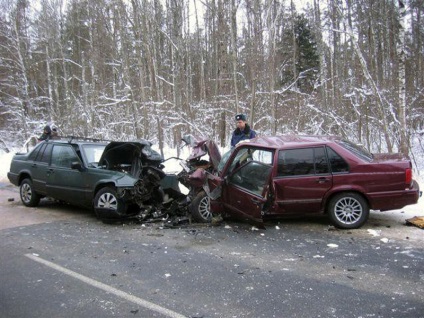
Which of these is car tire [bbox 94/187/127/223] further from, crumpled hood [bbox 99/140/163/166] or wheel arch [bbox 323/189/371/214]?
wheel arch [bbox 323/189/371/214]

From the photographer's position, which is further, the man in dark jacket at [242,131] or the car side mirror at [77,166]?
the man in dark jacket at [242,131]

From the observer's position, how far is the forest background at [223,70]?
14.5 metres

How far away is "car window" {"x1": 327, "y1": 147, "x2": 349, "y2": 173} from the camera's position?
624 centimetres

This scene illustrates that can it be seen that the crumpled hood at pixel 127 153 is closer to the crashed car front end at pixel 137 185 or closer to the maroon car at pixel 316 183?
the crashed car front end at pixel 137 185

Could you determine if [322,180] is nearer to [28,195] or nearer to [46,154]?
[46,154]

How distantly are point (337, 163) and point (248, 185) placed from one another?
1.58 metres

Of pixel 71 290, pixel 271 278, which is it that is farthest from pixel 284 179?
pixel 71 290

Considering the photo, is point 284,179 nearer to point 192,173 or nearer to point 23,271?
point 192,173

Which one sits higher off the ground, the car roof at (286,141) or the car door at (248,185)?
the car roof at (286,141)

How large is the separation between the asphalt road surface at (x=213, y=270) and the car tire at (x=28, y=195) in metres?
1.68

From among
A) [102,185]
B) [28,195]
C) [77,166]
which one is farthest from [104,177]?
[28,195]

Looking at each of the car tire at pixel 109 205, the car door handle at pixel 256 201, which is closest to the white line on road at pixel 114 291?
the car tire at pixel 109 205

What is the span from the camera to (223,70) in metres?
15.6

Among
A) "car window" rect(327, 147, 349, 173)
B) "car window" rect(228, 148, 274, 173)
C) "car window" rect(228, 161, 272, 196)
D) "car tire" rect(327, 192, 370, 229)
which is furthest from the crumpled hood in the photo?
"car tire" rect(327, 192, 370, 229)
